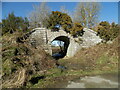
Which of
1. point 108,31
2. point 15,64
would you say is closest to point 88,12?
point 108,31

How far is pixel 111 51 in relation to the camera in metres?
9.39

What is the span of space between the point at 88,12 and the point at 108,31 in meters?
11.2

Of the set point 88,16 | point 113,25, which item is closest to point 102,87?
point 113,25

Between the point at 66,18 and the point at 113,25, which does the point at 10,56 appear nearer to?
the point at 66,18

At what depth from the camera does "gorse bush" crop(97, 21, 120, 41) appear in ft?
39.8

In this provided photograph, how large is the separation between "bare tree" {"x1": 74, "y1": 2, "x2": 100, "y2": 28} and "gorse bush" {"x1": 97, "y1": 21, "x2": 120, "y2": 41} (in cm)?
936

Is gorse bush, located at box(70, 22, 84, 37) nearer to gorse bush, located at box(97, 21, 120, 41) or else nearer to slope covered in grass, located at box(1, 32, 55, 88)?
gorse bush, located at box(97, 21, 120, 41)

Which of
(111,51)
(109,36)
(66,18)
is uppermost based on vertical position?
(66,18)

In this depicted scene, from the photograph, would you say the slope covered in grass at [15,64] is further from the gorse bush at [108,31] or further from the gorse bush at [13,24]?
the gorse bush at [108,31]

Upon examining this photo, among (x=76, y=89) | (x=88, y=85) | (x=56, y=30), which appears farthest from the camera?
(x=56, y=30)

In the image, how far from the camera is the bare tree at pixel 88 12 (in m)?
22.2

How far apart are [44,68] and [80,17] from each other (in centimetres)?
1768

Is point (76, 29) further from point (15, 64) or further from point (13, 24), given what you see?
point (15, 64)

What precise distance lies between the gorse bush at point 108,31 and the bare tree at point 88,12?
30.7 feet
